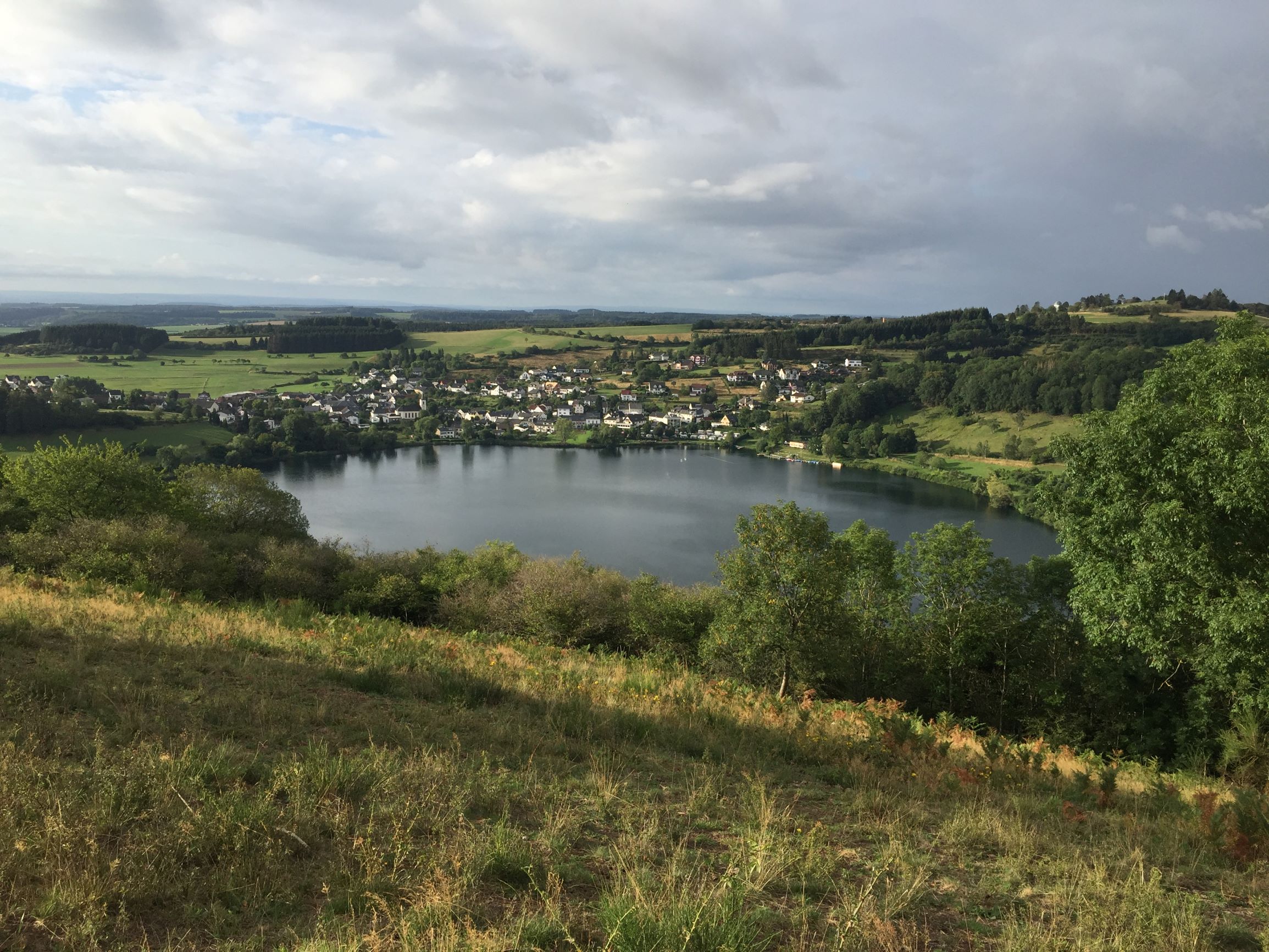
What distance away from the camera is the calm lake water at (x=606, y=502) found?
4138cm

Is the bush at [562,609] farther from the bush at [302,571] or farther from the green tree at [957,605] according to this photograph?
the green tree at [957,605]

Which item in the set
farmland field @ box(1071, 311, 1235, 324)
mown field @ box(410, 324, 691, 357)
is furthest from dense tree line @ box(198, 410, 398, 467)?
farmland field @ box(1071, 311, 1235, 324)

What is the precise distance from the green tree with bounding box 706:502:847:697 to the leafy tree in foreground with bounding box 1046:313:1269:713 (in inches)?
129

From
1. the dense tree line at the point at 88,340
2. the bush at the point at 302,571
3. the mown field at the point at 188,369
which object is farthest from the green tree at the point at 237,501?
the dense tree line at the point at 88,340

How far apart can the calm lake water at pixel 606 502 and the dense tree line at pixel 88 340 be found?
61.0 meters

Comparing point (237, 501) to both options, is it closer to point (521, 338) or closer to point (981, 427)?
point (981, 427)

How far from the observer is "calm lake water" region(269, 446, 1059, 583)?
1629 inches

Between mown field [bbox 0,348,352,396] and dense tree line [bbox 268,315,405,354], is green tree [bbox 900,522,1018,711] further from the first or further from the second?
dense tree line [bbox 268,315,405,354]

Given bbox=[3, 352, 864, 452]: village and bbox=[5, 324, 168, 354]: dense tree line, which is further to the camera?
bbox=[5, 324, 168, 354]: dense tree line

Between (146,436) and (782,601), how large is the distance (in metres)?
61.4

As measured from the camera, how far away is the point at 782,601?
1092cm

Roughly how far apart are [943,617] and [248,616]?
1123cm

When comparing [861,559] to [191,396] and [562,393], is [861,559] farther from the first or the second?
[562,393]

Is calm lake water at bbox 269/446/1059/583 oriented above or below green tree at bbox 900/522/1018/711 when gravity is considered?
below
